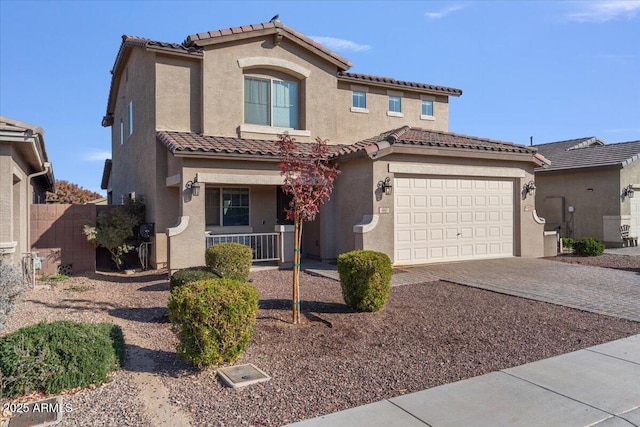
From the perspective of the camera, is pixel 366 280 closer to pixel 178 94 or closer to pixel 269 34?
pixel 178 94

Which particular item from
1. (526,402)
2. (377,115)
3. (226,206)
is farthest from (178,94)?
(526,402)

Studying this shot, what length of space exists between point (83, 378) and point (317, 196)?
435 centimetres

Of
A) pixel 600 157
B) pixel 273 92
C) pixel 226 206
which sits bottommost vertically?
pixel 226 206

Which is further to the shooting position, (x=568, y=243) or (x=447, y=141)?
(x=568, y=243)

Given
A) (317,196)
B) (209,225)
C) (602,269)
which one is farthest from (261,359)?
(602,269)

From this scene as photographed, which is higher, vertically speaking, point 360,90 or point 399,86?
point 399,86

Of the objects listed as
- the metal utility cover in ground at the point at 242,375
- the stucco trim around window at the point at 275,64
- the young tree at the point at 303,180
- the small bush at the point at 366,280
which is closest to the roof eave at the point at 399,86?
the stucco trim around window at the point at 275,64

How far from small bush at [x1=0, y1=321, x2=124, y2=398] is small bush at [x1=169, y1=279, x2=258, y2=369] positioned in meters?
0.89

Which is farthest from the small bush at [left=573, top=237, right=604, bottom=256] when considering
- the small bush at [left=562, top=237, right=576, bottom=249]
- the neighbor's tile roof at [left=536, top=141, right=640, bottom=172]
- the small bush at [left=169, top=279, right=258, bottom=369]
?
the small bush at [left=169, top=279, right=258, bottom=369]

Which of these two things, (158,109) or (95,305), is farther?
(158,109)

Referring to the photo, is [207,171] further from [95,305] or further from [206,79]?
[95,305]

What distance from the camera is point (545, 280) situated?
1198 cm

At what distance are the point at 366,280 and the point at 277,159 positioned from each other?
22.2 ft

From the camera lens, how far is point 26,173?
1345cm
